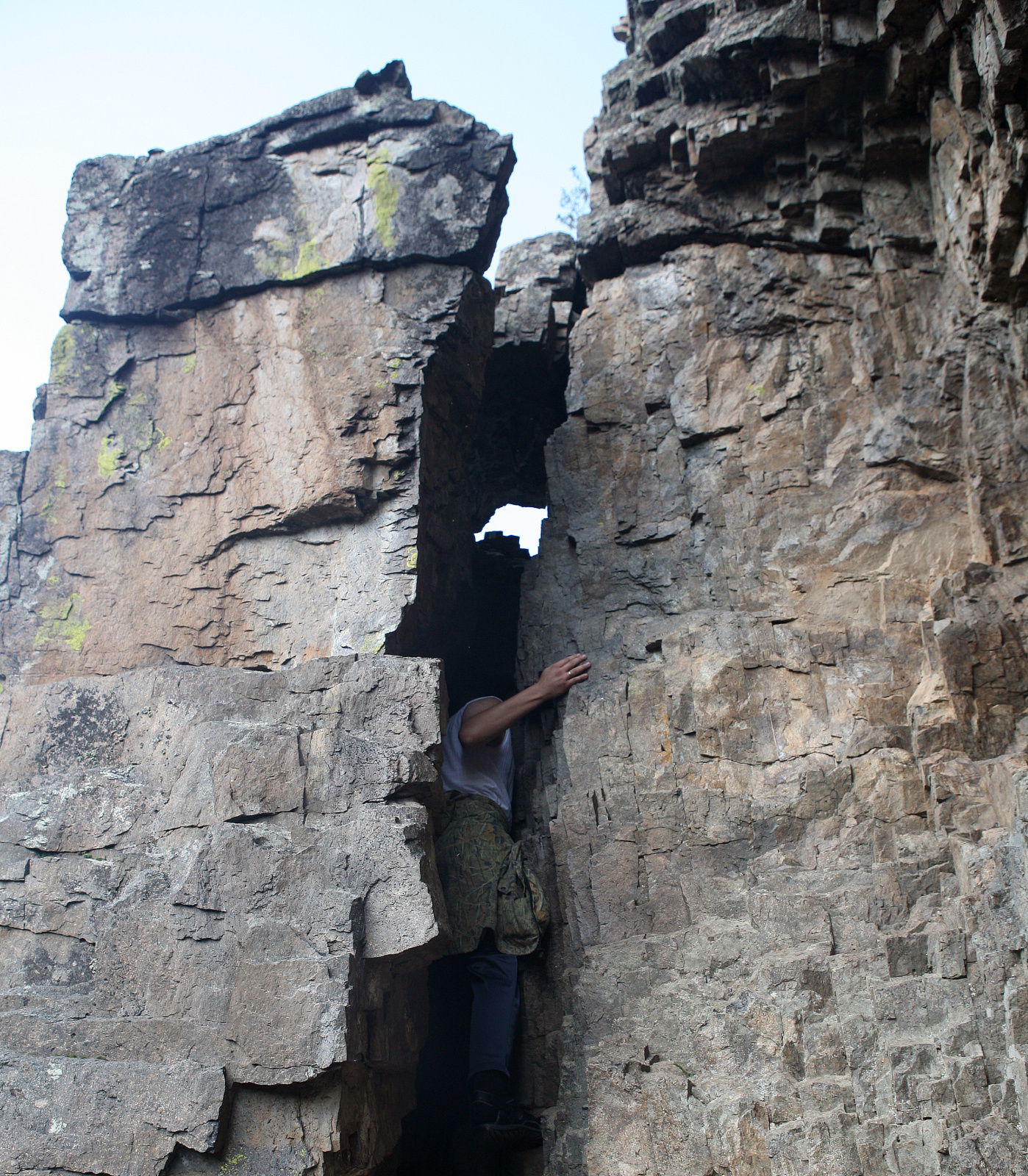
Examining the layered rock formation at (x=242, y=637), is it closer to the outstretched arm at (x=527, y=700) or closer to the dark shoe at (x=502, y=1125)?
the dark shoe at (x=502, y=1125)

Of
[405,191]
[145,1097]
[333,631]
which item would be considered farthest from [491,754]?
[405,191]

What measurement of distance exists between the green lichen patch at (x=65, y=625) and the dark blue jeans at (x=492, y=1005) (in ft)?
8.28

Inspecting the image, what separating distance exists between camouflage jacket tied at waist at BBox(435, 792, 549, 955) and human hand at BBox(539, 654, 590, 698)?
0.76m

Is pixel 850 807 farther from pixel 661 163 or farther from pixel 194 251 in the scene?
pixel 194 251

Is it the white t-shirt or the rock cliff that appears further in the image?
the white t-shirt

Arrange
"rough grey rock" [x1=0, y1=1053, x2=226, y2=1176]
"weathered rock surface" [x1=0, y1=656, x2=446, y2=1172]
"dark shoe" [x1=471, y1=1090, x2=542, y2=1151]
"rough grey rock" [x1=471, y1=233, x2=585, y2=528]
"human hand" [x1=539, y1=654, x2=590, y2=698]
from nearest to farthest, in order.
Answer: "rough grey rock" [x1=0, y1=1053, x2=226, y2=1176], "weathered rock surface" [x1=0, y1=656, x2=446, y2=1172], "dark shoe" [x1=471, y1=1090, x2=542, y2=1151], "human hand" [x1=539, y1=654, x2=590, y2=698], "rough grey rock" [x1=471, y1=233, x2=585, y2=528]

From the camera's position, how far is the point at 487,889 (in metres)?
4.45

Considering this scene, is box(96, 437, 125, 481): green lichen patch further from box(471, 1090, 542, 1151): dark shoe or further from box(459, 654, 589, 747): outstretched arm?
box(471, 1090, 542, 1151): dark shoe

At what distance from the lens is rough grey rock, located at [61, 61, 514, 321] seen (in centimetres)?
518

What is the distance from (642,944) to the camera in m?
4.13

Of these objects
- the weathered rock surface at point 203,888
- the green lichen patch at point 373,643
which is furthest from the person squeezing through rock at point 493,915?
the green lichen patch at point 373,643

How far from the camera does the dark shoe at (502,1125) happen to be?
13.7 ft

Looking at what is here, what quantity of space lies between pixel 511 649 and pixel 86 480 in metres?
3.51

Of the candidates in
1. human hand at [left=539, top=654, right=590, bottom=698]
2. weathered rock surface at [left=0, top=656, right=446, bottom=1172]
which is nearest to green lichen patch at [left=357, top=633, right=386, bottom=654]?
weathered rock surface at [left=0, top=656, right=446, bottom=1172]
